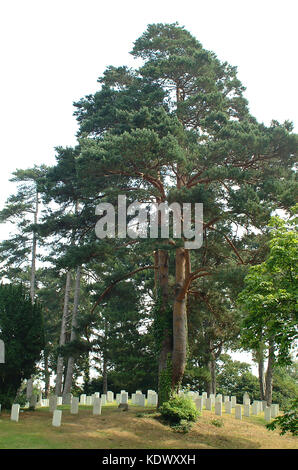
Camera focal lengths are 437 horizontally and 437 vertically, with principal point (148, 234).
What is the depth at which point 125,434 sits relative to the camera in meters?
14.3

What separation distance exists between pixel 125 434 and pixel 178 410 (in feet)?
8.66

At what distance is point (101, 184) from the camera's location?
1828 centimetres

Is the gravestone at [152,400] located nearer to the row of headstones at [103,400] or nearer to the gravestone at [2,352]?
the row of headstones at [103,400]

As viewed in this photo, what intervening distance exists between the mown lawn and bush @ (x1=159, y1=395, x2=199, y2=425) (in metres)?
0.37

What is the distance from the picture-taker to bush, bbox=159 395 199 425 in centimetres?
1605

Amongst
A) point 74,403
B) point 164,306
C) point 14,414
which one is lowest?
point 14,414

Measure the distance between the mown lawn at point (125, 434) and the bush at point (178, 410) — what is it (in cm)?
37

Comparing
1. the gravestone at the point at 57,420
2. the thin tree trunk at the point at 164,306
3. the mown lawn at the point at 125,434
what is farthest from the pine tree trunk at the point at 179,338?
the gravestone at the point at 57,420

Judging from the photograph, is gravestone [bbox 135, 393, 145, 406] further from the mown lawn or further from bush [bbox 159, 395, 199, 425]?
bush [bbox 159, 395, 199, 425]

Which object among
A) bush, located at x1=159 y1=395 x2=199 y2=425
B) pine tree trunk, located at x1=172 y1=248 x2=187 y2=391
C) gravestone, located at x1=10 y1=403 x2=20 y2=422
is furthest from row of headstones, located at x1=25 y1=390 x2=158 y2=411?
bush, located at x1=159 y1=395 x2=199 y2=425

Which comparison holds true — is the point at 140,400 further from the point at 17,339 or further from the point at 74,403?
the point at 17,339

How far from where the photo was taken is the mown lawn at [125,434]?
12.9 metres

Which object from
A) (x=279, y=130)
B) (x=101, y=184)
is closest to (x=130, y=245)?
(x=101, y=184)

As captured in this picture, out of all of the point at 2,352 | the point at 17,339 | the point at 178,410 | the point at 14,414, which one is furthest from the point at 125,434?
the point at 17,339
